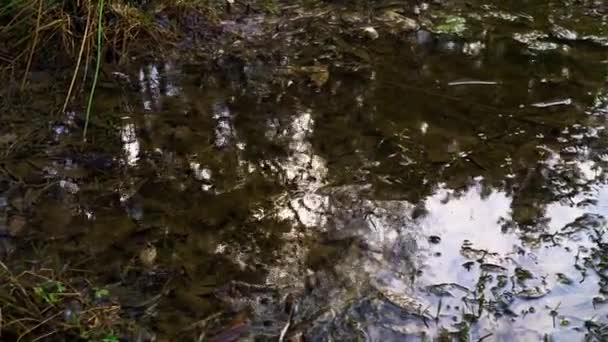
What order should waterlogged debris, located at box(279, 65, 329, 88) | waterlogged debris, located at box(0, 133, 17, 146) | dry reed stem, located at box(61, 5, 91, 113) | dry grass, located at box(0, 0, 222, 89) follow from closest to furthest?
waterlogged debris, located at box(0, 133, 17, 146)
dry reed stem, located at box(61, 5, 91, 113)
dry grass, located at box(0, 0, 222, 89)
waterlogged debris, located at box(279, 65, 329, 88)

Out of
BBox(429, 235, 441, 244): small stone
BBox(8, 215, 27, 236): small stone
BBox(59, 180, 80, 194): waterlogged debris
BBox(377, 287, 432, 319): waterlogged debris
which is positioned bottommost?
BBox(59, 180, 80, 194): waterlogged debris

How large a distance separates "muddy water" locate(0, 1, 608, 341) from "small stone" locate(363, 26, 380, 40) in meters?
0.03

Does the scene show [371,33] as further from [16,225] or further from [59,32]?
[16,225]

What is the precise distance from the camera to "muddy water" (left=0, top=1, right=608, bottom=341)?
2.04 metres

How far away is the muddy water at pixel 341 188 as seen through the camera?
6.70 feet

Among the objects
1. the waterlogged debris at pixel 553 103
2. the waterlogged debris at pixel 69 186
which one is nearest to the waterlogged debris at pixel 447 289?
the waterlogged debris at pixel 553 103

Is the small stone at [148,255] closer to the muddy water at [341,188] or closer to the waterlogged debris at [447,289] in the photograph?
the muddy water at [341,188]

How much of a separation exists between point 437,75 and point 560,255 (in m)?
1.20

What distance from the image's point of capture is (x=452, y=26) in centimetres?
358

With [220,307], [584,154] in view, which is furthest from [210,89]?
[584,154]

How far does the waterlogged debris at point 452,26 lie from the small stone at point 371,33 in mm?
300

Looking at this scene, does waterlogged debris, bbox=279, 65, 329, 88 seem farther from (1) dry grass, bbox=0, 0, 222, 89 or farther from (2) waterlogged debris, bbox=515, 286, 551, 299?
(2) waterlogged debris, bbox=515, 286, 551, 299

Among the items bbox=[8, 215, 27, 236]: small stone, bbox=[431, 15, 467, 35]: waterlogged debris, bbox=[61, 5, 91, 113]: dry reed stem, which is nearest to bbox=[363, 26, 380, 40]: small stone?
bbox=[431, 15, 467, 35]: waterlogged debris

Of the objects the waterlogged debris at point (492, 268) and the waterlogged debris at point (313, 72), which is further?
the waterlogged debris at point (313, 72)
